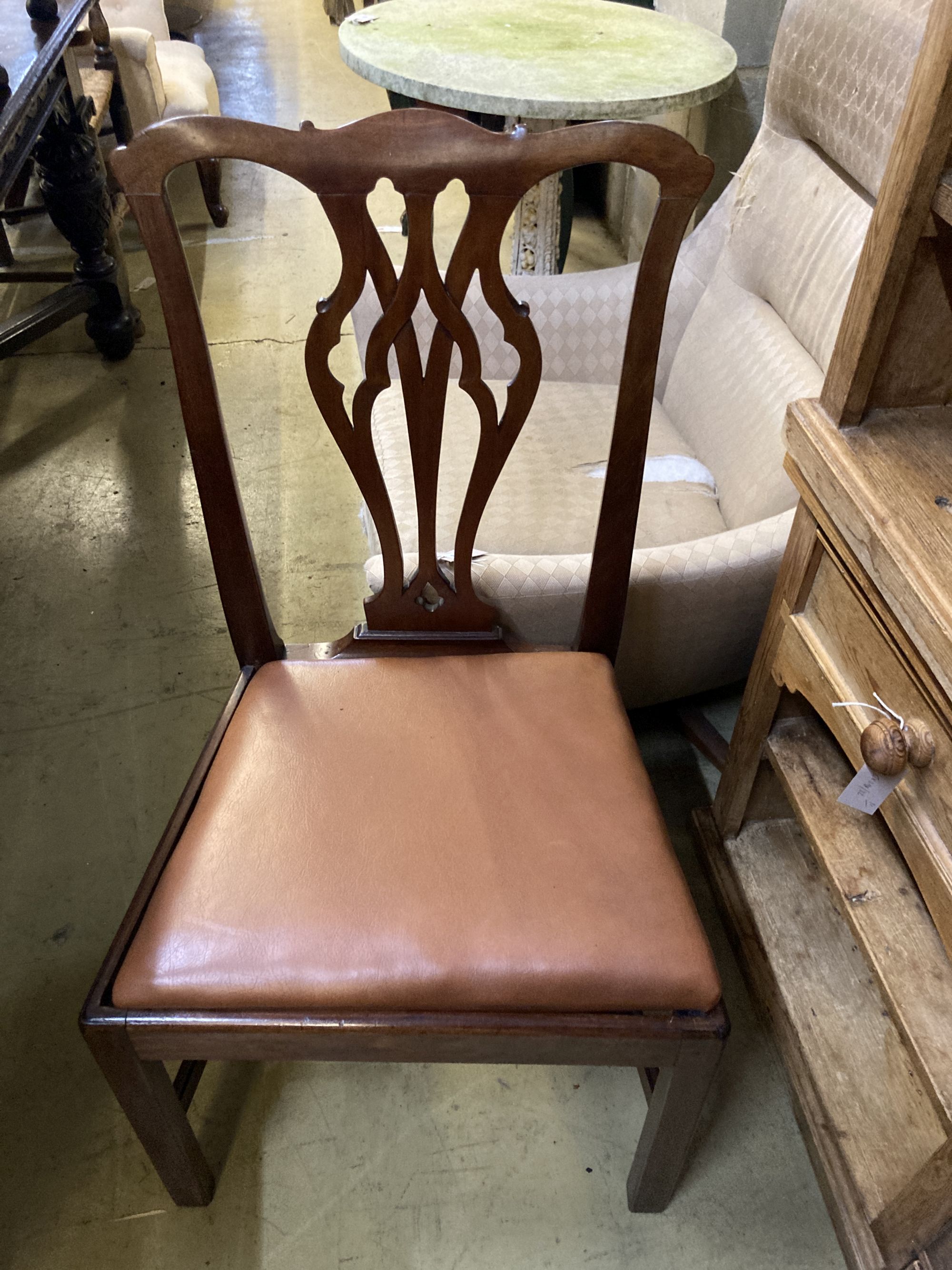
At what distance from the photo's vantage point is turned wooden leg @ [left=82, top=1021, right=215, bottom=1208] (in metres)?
0.78

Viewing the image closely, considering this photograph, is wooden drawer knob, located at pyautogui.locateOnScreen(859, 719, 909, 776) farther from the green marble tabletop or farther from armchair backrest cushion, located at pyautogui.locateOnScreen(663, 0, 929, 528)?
the green marble tabletop

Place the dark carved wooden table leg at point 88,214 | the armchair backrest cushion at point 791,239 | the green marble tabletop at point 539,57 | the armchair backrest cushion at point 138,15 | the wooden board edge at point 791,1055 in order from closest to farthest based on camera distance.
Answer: the wooden board edge at point 791,1055, the armchair backrest cushion at point 791,239, the green marble tabletop at point 539,57, the dark carved wooden table leg at point 88,214, the armchair backrest cushion at point 138,15

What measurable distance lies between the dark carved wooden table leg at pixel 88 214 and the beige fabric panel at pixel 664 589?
5.54 feet

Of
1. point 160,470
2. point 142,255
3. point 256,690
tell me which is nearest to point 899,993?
point 256,690

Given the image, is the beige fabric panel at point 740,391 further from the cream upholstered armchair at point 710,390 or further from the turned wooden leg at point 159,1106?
the turned wooden leg at point 159,1106

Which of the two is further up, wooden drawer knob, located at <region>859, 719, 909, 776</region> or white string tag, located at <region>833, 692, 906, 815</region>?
wooden drawer knob, located at <region>859, 719, 909, 776</region>

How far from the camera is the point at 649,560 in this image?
1143 millimetres

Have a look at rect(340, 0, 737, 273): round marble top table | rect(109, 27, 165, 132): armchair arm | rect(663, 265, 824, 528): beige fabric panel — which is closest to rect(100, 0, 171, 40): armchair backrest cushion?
rect(109, 27, 165, 132): armchair arm

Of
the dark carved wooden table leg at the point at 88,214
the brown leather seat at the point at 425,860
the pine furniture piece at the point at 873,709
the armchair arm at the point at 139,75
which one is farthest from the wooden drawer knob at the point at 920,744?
the armchair arm at the point at 139,75

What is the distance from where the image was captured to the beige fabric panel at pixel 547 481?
1.35 meters

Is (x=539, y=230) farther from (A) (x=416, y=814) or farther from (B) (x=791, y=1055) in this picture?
(B) (x=791, y=1055)

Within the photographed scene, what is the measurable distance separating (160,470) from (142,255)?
56.4 inches

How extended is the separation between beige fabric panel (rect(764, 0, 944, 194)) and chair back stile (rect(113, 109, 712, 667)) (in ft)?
1.32

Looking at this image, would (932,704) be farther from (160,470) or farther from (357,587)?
(160,470)
